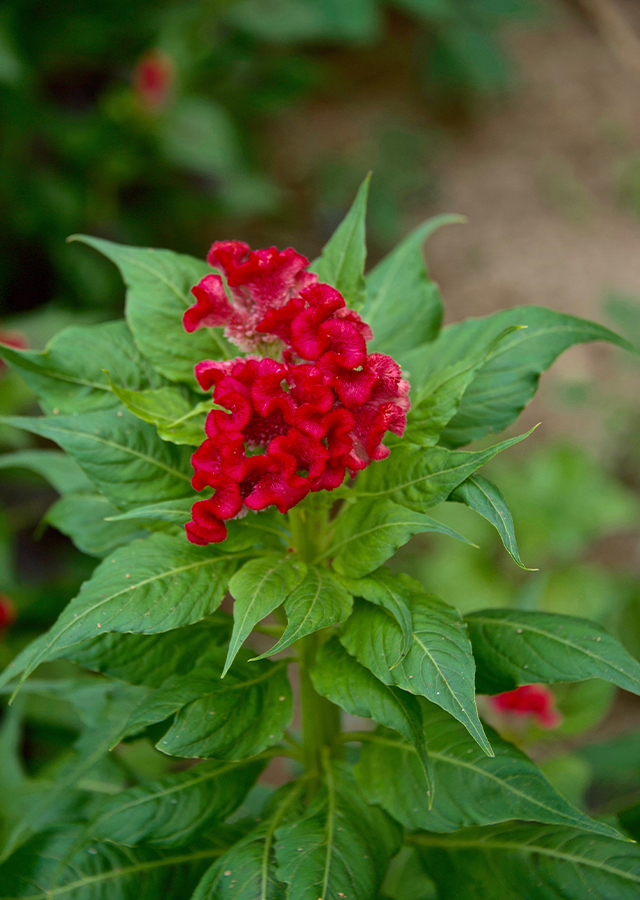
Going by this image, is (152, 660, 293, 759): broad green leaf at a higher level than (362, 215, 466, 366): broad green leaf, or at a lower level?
lower

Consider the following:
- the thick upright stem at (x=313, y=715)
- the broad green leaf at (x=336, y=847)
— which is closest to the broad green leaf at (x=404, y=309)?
the thick upright stem at (x=313, y=715)

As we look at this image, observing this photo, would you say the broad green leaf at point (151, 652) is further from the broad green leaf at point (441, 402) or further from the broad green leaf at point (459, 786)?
the broad green leaf at point (441, 402)

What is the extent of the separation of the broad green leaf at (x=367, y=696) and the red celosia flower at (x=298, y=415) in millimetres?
285

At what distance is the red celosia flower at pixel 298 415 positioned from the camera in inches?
44.4

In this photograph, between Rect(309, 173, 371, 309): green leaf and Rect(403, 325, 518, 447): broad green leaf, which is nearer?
Rect(403, 325, 518, 447): broad green leaf

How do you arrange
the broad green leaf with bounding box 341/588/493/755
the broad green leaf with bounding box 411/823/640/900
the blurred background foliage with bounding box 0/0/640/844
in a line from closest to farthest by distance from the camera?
the broad green leaf with bounding box 341/588/493/755 → the broad green leaf with bounding box 411/823/640/900 → the blurred background foliage with bounding box 0/0/640/844

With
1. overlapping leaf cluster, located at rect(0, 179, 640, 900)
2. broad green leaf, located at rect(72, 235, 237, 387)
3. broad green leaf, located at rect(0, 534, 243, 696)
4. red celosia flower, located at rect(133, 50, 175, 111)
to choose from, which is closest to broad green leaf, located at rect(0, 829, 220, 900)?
overlapping leaf cluster, located at rect(0, 179, 640, 900)

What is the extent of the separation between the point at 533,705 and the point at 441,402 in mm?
1389

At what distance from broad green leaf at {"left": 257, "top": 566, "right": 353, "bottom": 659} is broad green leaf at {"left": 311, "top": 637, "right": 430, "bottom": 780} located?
4.1 inches

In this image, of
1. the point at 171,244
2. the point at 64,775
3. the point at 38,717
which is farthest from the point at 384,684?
the point at 171,244

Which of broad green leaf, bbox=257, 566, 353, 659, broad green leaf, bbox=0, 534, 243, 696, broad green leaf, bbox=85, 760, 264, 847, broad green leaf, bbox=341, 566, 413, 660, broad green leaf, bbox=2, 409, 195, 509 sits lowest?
broad green leaf, bbox=85, 760, 264, 847

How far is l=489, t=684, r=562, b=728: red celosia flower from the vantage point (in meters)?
2.26

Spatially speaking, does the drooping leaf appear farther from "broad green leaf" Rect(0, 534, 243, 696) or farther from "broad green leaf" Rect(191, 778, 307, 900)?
"broad green leaf" Rect(191, 778, 307, 900)

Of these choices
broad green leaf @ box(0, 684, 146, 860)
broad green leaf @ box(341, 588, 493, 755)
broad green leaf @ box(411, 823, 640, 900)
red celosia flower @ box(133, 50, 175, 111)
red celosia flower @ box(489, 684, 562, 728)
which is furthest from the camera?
red celosia flower @ box(133, 50, 175, 111)
